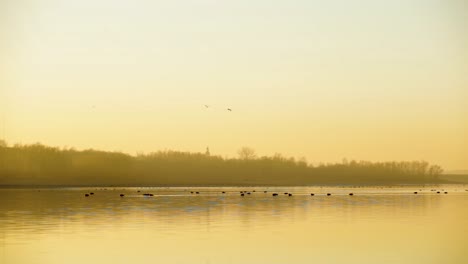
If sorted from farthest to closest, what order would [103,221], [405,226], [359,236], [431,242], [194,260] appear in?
[103,221] → [405,226] → [359,236] → [431,242] → [194,260]

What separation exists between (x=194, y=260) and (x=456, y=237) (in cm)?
1730

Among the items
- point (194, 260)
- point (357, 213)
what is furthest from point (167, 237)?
point (357, 213)

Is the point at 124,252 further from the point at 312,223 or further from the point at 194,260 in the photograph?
the point at 312,223

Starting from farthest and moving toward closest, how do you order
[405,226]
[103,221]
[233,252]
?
[103,221], [405,226], [233,252]

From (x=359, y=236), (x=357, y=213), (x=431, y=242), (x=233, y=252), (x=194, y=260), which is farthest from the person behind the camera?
(x=357, y=213)

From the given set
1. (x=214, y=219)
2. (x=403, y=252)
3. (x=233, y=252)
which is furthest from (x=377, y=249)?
(x=214, y=219)

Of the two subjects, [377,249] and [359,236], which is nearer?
[377,249]

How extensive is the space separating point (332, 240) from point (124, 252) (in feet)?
37.0

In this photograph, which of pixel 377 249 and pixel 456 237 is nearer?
pixel 377 249

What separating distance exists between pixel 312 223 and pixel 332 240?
38.4 feet

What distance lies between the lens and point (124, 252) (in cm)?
3244

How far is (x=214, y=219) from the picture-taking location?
5269 cm

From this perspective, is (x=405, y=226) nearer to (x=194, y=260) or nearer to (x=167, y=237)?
(x=167, y=237)

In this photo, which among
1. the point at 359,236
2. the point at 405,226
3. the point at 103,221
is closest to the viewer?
the point at 359,236
